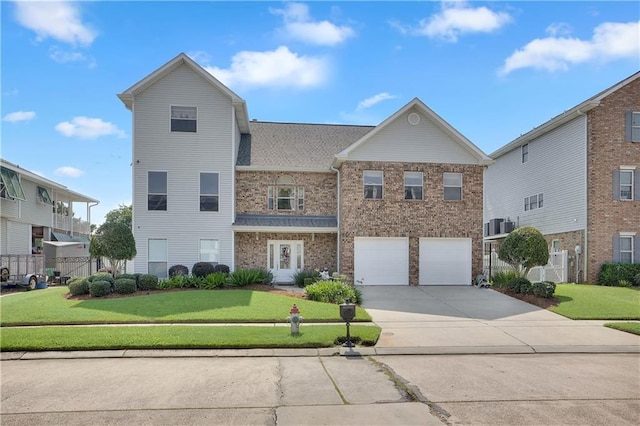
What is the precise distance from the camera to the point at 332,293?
50.7 ft

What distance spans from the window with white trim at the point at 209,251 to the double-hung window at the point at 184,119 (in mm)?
5178

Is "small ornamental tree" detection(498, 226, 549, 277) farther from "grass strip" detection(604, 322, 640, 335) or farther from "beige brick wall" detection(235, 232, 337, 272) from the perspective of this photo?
"beige brick wall" detection(235, 232, 337, 272)

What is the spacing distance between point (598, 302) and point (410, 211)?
7.92 metres

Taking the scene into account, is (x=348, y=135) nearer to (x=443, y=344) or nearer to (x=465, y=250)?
(x=465, y=250)

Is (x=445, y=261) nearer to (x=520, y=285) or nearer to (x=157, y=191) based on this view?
(x=520, y=285)

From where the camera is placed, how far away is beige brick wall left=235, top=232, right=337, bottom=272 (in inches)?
826

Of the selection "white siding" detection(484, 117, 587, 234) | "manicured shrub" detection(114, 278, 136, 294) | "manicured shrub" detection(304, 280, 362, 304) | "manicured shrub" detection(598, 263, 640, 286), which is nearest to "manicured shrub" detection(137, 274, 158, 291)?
"manicured shrub" detection(114, 278, 136, 294)

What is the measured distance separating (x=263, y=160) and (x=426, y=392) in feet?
53.8

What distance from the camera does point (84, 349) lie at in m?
9.47

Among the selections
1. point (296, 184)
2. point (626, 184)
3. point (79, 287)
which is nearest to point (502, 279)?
point (626, 184)

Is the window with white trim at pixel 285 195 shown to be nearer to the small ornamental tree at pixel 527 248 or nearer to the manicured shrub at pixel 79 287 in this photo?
the manicured shrub at pixel 79 287

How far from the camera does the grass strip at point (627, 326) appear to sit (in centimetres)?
1195

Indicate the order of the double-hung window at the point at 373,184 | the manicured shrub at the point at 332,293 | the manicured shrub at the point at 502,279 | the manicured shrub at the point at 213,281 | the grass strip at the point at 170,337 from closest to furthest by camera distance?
the grass strip at the point at 170,337 → the manicured shrub at the point at 332,293 → the manicured shrub at the point at 213,281 → the manicured shrub at the point at 502,279 → the double-hung window at the point at 373,184

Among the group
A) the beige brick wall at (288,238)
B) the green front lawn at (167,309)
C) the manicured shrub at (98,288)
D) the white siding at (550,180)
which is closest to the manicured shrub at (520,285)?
the white siding at (550,180)
